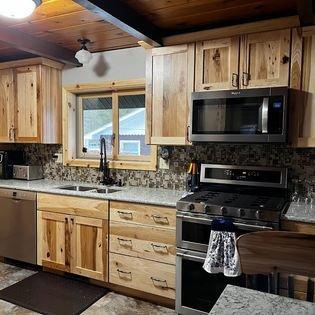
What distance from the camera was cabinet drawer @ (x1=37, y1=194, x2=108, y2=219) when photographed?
2.57m

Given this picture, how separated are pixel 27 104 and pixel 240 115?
232 centimetres

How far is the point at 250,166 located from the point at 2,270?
2.61 metres

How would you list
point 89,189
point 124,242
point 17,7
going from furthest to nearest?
point 89,189, point 124,242, point 17,7

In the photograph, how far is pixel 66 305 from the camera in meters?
2.38

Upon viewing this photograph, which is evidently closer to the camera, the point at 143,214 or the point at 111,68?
the point at 143,214

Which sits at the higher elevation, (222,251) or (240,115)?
(240,115)

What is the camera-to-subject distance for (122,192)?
271cm

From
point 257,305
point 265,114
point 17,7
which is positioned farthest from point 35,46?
point 257,305

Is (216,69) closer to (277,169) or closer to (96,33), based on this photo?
(277,169)

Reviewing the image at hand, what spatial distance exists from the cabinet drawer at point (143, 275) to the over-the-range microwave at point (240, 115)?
1.04 m

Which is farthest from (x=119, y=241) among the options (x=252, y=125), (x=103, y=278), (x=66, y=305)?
(x=252, y=125)

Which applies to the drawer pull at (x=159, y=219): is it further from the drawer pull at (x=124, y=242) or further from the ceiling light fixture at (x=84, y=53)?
the ceiling light fixture at (x=84, y=53)

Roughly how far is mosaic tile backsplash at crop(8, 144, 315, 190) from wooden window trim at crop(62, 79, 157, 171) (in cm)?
7

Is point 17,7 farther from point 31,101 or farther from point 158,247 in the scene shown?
point 158,247
